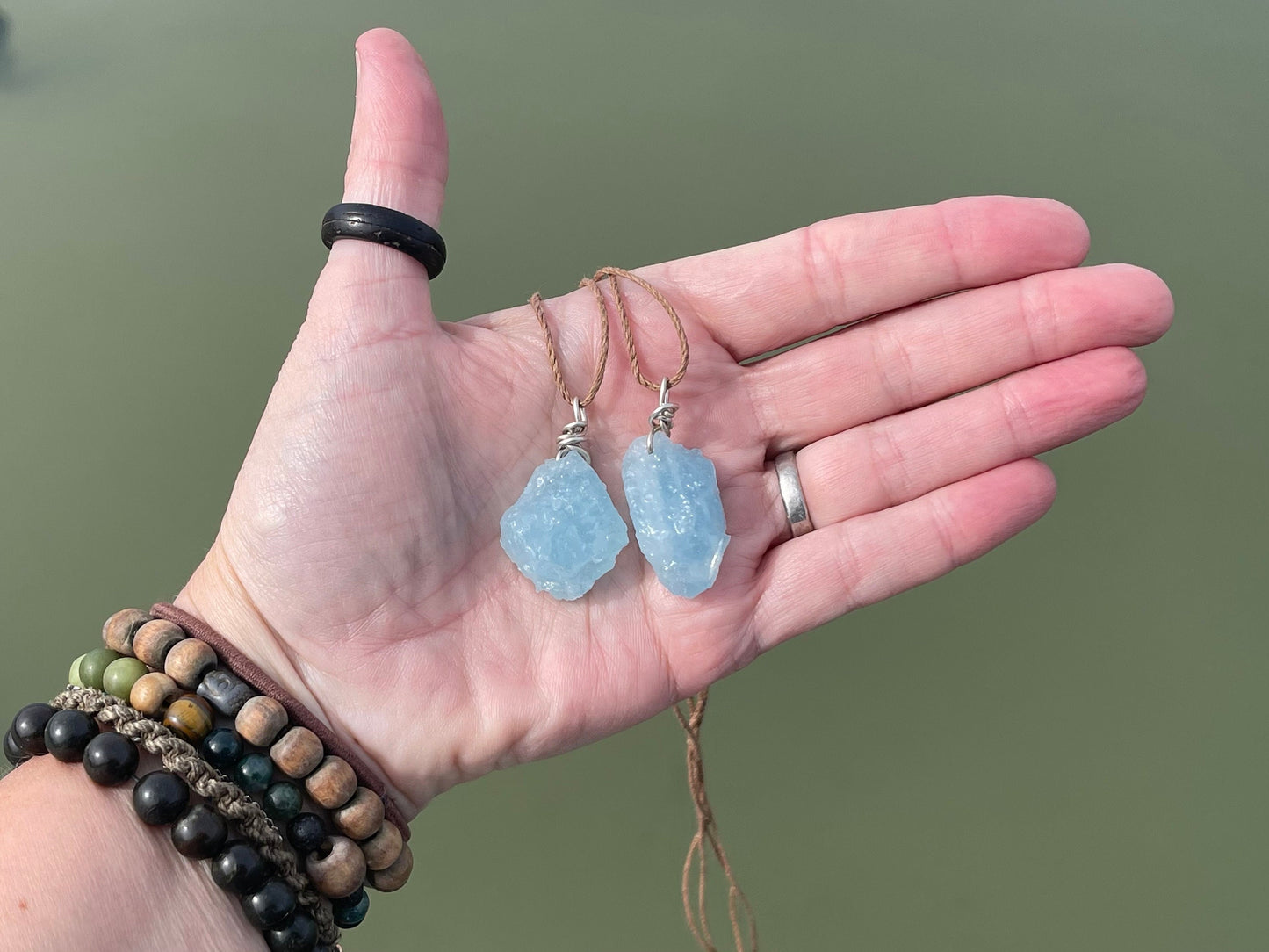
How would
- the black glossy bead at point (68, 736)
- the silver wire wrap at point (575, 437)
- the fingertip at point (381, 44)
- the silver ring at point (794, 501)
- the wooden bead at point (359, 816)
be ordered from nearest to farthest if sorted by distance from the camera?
the black glossy bead at point (68, 736)
the wooden bead at point (359, 816)
the fingertip at point (381, 44)
the silver wire wrap at point (575, 437)
the silver ring at point (794, 501)

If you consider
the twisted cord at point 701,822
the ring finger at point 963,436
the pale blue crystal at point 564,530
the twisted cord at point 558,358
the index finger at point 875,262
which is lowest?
the twisted cord at point 701,822

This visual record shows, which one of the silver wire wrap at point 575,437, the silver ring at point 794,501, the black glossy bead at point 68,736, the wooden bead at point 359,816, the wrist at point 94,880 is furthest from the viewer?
the silver ring at point 794,501

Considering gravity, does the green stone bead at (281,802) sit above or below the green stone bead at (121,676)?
below

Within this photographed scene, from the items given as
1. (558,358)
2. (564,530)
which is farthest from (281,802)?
(558,358)

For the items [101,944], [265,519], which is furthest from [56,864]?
[265,519]

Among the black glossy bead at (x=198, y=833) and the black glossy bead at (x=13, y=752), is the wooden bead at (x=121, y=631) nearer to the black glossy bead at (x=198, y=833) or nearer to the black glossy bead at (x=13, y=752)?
the black glossy bead at (x=13, y=752)

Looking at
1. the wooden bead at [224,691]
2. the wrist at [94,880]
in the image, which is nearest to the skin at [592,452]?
the wrist at [94,880]

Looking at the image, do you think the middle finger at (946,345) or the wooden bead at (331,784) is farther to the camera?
the middle finger at (946,345)
